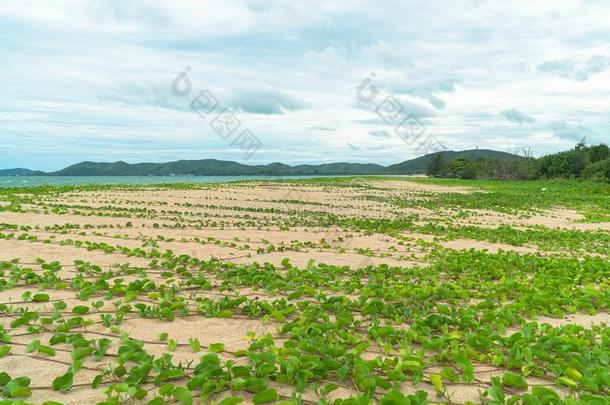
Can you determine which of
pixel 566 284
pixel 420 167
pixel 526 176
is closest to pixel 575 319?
pixel 566 284

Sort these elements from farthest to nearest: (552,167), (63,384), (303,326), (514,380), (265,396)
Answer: (552,167) < (303,326) < (514,380) < (63,384) < (265,396)

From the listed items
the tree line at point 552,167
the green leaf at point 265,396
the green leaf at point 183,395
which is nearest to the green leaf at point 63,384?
the green leaf at point 183,395

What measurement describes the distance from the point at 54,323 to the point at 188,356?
158cm

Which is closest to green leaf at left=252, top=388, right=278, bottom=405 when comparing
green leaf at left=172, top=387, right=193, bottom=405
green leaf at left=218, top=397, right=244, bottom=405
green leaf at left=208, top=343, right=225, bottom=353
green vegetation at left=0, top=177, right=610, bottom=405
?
green vegetation at left=0, top=177, right=610, bottom=405

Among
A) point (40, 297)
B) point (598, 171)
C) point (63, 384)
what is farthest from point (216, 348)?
point (598, 171)

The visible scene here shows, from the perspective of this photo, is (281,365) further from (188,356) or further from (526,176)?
(526,176)

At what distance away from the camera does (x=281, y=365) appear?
11.2ft

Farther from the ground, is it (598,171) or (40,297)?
(598,171)

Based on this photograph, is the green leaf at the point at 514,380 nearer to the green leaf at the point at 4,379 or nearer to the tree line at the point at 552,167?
Answer: the green leaf at the point at 4,379

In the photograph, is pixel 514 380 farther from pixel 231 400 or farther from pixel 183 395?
pixel 183 395

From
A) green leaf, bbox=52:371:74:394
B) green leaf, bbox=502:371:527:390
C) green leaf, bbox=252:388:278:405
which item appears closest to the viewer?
green leaf, bbox=252:388:278:405

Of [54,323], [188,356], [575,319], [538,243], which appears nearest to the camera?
[188,356]

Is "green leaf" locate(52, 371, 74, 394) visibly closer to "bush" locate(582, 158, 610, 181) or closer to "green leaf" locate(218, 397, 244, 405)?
"green leaf" locate(218, 397, 244, 405)

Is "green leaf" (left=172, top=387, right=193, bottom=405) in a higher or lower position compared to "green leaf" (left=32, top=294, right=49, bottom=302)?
lower
